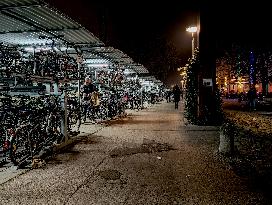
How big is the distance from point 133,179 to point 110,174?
660 millimetres

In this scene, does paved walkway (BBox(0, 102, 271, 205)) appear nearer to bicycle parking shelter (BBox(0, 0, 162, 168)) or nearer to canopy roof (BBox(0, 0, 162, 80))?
bicycle parking shelter (BBox(0, 0, 162, 168))

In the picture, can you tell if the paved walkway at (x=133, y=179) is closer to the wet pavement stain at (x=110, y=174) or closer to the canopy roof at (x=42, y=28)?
the wet pavement stain at (x=110, y=174)

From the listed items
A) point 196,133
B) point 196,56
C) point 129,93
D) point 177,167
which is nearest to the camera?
point 177,167

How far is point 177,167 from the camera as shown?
26.2 ft

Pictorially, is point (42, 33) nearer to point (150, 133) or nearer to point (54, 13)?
point (54, 13)

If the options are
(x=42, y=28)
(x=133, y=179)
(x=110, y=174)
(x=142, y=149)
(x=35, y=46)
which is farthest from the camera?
(x=35, y=46)

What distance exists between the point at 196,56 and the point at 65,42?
712 centimetres

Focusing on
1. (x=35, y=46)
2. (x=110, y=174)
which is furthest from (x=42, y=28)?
(x=110, y=174)

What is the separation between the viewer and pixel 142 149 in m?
10.4

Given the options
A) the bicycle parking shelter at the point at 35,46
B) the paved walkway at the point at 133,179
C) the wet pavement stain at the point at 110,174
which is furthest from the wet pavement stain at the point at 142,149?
the bicycle parking shelter at the point at 35,46

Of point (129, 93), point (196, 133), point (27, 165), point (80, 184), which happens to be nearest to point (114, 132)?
point (196, 133)

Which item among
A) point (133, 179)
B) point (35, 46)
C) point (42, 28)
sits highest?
point (42, 28)

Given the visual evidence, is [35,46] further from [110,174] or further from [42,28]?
[110,174]

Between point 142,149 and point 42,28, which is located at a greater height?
point 42,28
